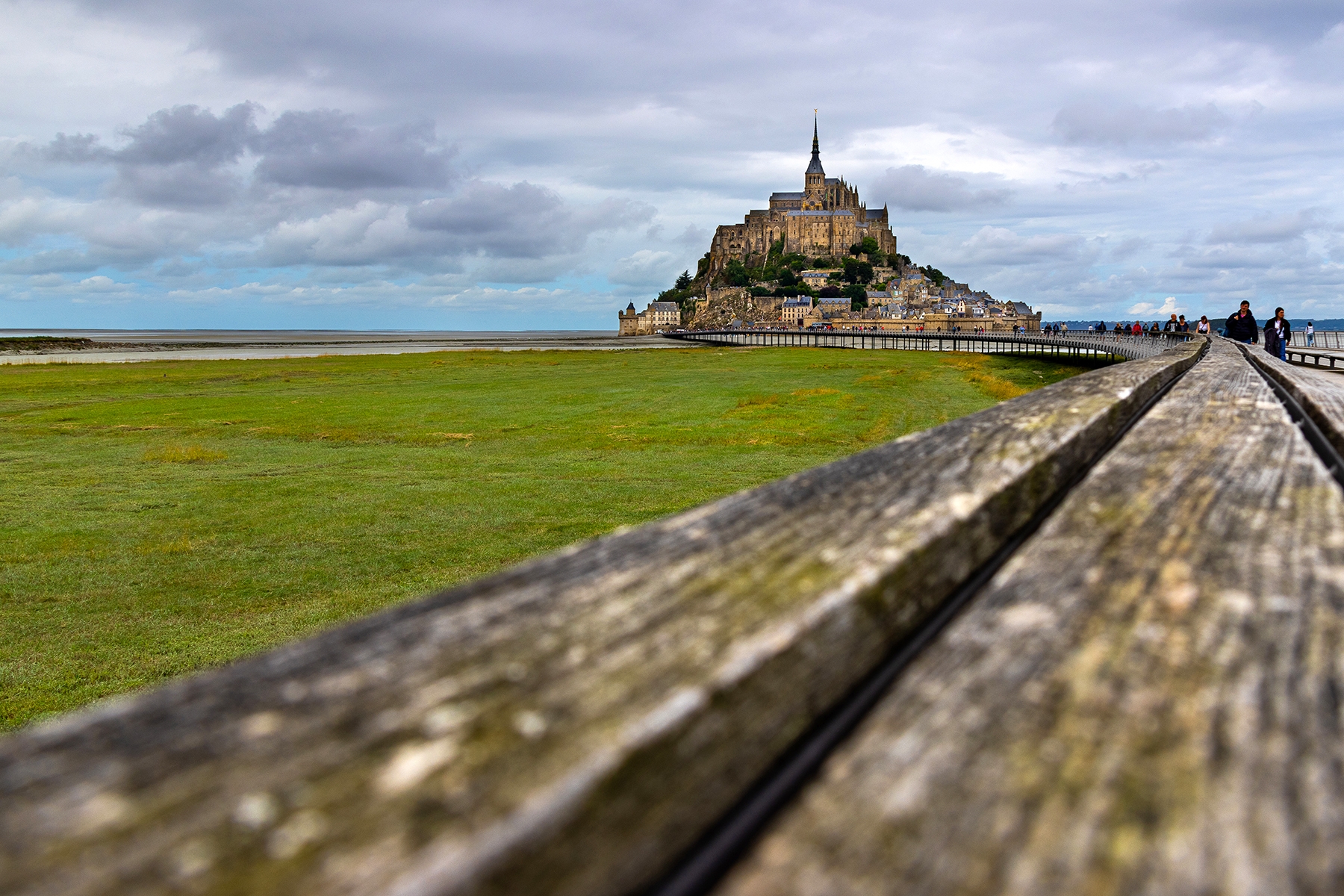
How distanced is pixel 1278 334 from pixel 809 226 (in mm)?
165324

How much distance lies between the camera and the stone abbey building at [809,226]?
183 metres

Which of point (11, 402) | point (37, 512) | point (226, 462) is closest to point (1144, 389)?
point (37, 512)

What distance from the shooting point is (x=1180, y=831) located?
2.28 ft

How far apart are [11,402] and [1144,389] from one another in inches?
1478

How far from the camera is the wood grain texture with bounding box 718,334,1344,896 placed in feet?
2.19

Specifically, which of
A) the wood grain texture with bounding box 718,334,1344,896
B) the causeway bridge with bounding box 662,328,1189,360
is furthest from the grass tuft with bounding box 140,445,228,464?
the wood grain texture with bounding box 718,334,1344,896

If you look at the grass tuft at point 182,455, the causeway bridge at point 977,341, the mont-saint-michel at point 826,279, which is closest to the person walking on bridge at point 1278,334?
the causeway bridge at point 977,341

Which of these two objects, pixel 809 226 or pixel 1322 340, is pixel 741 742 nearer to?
pixel 1322 340

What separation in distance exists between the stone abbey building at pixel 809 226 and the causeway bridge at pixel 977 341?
2655 centimetres

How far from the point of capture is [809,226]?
601 feet

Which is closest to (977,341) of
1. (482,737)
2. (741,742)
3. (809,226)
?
(741,742)

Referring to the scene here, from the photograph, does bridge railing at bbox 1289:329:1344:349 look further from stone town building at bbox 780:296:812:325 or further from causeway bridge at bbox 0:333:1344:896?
stone town building at bbox 780:296:812:325

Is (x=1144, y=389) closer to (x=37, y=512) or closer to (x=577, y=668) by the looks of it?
(x=577, y=668)

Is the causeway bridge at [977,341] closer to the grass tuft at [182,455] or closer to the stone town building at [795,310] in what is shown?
the grass tuft at [182,455]
